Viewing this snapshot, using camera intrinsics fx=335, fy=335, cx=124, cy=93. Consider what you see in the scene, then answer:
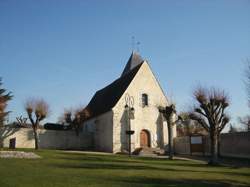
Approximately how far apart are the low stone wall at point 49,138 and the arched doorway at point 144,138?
7.20 m

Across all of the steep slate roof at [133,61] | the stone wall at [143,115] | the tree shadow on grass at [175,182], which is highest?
the steep slate roof at [133,61]

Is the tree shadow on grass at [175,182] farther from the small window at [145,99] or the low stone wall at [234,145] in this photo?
the small window at [145,99]

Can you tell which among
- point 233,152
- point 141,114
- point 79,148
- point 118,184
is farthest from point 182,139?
point 118,184

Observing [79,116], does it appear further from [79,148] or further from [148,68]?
[148,68]

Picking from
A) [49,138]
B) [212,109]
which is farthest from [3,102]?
[212,109]

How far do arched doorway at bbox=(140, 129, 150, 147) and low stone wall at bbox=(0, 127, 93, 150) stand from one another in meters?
7.20

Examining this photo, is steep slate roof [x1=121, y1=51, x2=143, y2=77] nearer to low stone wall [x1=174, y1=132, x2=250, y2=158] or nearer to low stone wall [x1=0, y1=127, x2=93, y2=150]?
low stone wall [x1=0, y1=127, x2=93, y2=150]

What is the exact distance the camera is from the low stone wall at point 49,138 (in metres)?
35.7

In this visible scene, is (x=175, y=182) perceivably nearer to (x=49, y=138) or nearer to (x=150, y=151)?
(x=150, y=151)

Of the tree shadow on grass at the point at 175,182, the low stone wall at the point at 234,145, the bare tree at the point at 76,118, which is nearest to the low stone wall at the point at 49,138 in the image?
the bare tree at the point at 76,118

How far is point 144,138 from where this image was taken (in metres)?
36.7

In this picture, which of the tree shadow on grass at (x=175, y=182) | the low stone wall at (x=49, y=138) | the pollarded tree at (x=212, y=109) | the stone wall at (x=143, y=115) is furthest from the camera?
the low stone wall at (x=49, y=138)

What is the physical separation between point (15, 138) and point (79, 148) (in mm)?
7715

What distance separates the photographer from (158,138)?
122ft
